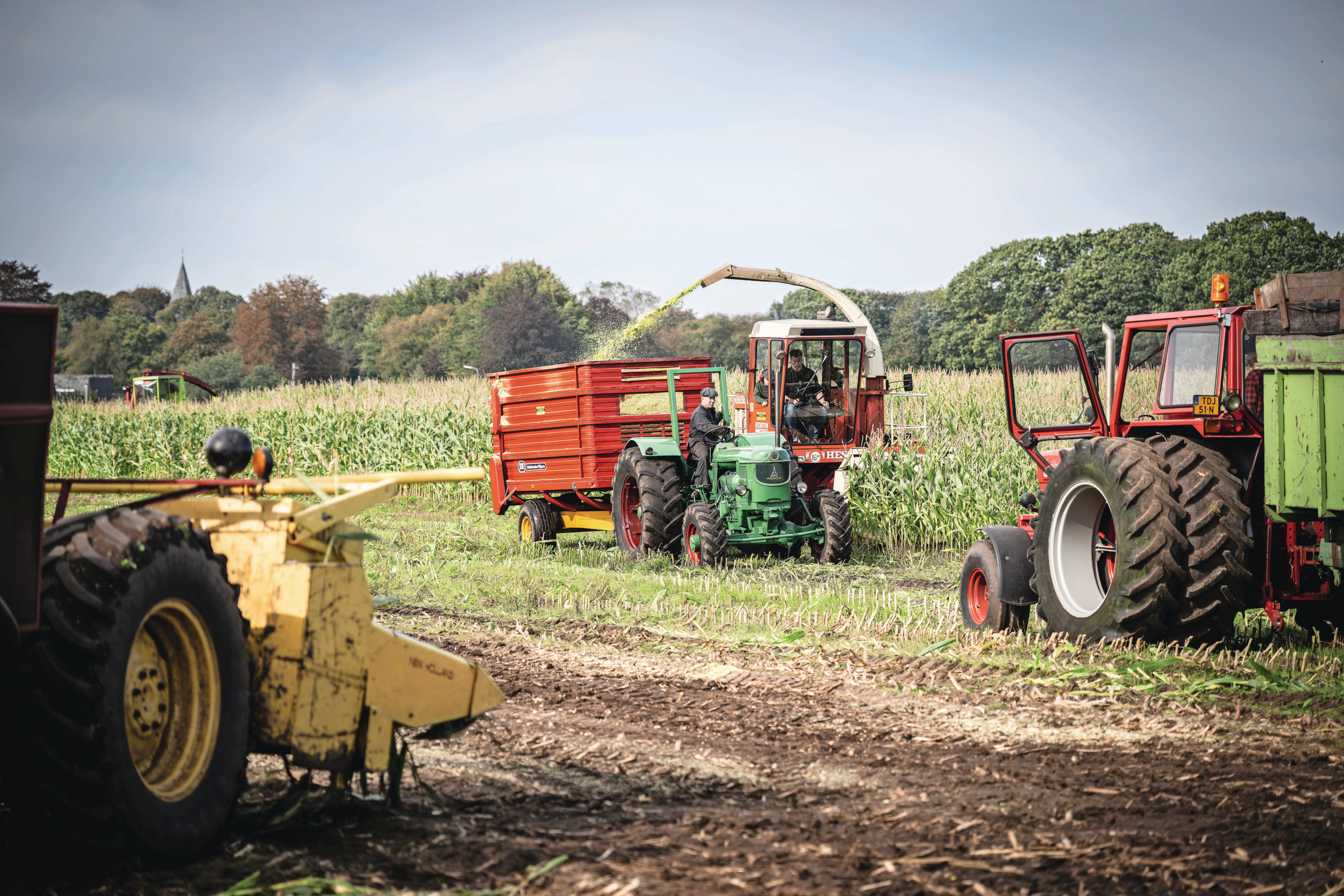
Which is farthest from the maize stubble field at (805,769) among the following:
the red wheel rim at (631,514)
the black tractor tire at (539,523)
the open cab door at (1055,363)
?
the black tractor tire at (539,523)

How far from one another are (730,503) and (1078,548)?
191 inches

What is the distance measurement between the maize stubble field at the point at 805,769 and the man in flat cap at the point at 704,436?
2210 millimetres

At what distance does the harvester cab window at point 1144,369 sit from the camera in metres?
7.51

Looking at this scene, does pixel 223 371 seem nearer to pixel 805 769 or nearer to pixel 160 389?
pixel 160 389

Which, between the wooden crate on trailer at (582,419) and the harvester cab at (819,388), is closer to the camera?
the wooden crate on trailer at (582,419)

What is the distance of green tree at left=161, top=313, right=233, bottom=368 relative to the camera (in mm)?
61625

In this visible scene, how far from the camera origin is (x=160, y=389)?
31219 millimetres

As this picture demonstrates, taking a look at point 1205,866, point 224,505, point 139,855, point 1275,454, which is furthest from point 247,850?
point 1275,454

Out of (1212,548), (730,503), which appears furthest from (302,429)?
(1212,548)

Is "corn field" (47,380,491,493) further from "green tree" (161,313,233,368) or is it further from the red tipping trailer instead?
"green tree" (161,313,233,368)

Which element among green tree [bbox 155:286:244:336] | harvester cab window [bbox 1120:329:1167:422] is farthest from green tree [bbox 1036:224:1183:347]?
green tree [bbox 155:286:244:336]

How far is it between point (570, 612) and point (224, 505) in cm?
534

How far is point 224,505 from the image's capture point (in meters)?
3.96

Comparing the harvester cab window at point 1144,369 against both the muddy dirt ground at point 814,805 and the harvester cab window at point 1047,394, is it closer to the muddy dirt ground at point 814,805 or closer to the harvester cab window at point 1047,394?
the muddy dirt ground at point 814,805
